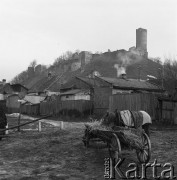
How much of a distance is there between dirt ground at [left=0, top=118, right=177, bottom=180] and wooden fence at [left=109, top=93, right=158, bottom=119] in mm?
9617

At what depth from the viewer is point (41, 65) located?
107938 millimetres

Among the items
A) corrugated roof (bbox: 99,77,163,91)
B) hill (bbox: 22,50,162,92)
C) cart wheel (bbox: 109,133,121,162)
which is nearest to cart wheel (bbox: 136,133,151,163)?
cart wheel (bbox: 109,133,121,162)

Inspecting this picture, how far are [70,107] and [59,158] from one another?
80.8 feet

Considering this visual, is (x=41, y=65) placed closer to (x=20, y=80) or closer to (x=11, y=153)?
(x=20, y=80)

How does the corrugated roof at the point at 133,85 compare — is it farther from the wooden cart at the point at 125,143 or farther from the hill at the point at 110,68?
the wooden cart at the point at 125,143

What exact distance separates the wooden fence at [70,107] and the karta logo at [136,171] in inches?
959

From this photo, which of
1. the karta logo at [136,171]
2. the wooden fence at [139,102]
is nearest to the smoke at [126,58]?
the wooden fence at [139,102]

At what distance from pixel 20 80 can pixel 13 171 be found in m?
101

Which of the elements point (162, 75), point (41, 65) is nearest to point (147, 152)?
point (162, 75)

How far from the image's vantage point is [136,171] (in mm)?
8141

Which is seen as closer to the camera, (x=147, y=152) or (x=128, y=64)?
(x=147, y=152)

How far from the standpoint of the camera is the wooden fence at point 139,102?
76.4ft

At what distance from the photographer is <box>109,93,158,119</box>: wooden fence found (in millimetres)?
23302

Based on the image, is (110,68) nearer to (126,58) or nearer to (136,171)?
(126,58)
